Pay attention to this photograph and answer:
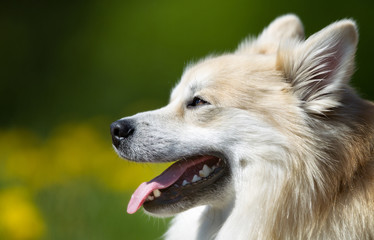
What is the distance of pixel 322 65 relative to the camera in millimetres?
2809

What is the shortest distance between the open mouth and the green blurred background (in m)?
2.12

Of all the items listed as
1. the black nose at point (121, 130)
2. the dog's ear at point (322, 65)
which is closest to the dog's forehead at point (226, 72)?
the dog's ear at point (322, 65)

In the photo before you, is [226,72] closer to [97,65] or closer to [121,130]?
[121,130]

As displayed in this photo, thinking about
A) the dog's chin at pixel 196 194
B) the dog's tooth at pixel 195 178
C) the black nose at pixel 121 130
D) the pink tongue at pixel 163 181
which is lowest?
the dog's chin at pixel 196 194

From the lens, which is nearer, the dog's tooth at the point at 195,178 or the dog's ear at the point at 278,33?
the dog's tooth at the point at 195,178

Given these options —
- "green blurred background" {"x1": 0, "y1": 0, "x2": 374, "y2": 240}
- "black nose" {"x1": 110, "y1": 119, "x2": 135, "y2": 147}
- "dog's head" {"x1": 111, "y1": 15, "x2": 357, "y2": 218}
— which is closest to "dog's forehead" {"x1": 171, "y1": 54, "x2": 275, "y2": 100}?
"dog's head" {"x1": 111, "y1": 15, "x2": 357, "y2": 218}

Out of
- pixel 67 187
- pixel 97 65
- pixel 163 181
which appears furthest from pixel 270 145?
pixel 97 65

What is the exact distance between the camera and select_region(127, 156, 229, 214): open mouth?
2903 millimetres

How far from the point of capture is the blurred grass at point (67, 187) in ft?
14.8

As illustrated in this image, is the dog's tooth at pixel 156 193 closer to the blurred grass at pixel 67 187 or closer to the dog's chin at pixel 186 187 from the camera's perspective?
the dog's chin at pixel 186 187

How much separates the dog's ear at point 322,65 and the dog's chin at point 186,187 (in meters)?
0.53

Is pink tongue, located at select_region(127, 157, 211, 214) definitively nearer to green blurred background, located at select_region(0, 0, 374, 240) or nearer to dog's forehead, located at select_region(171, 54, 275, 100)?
dog's forehead, located at select_region(171, 54, 275, 100)

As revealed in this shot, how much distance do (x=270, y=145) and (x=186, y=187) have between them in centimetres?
48

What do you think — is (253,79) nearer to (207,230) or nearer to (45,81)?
(207,230)
